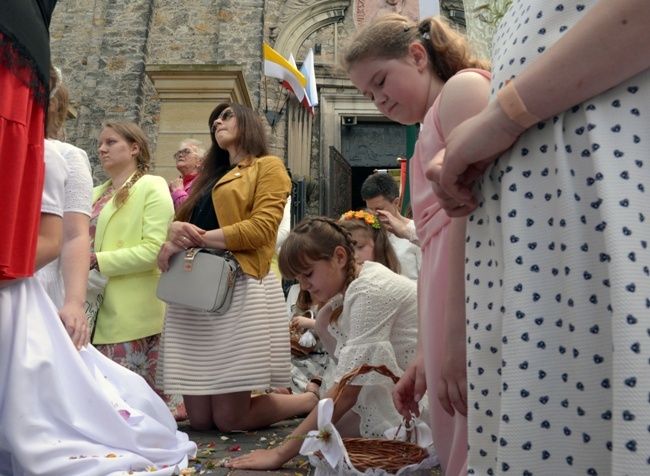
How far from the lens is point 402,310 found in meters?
2.78

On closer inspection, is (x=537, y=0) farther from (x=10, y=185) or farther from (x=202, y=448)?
(x=202, y=448)

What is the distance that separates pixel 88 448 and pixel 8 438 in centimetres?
23

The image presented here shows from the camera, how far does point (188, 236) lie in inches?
131

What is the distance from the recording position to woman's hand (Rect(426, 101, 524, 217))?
107cm

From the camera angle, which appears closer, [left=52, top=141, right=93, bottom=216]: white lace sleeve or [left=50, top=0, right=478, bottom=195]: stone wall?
[left=52, top=141, right=93, bottom=216]: white lace sleeve

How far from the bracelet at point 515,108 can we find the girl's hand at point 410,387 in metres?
1.09

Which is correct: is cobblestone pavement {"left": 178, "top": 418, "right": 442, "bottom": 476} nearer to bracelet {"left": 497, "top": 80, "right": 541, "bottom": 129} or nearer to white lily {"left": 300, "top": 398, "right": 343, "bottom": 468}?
white lily {"left": 300, "top": 398, "right": 343, "bottom": 468}

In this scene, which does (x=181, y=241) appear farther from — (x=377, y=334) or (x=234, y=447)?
(x=377, y=334)

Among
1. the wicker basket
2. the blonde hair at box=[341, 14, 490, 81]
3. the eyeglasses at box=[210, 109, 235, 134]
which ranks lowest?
the wicker basket

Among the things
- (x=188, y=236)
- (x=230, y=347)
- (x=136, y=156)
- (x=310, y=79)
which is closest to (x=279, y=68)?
(x=310, y=79)

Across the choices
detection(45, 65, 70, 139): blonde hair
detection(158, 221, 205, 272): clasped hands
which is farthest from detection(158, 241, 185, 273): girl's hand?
detection(45, 65, 70, 139): blonde hair

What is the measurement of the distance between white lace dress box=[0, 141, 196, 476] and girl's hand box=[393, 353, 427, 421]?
834 millimetres

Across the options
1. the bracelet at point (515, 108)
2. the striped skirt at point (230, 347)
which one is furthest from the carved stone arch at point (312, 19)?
the bracelet at point (515, 108)

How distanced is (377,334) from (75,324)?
1.19 meters
